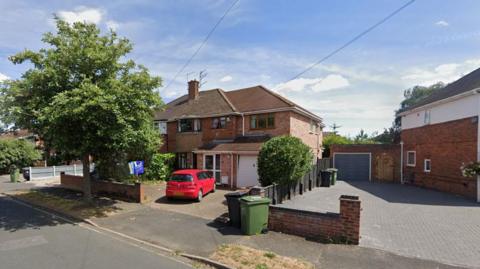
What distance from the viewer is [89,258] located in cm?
624

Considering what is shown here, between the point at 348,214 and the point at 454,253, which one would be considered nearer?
the point at 454,253

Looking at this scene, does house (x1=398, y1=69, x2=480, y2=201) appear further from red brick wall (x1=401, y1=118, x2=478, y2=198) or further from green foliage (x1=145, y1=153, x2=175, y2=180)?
green foliage (x1=145, y1=153, x2=175, y2=180)

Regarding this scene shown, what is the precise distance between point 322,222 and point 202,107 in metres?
15.5

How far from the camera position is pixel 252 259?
6.14m

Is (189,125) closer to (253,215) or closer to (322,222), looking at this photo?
(253,215)

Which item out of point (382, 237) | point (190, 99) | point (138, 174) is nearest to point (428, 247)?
point (382, 237)

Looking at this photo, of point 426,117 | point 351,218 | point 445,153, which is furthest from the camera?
point 426,117

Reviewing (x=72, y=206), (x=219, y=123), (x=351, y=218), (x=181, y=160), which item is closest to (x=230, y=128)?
(x=219, y=123)

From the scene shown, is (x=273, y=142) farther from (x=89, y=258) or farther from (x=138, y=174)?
(x=138, y=174)

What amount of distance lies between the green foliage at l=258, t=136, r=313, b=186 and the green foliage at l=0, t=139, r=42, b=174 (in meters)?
28.3

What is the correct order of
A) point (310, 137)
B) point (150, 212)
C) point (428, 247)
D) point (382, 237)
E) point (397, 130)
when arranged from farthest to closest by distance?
point (397, 130) < point (310, 137) < point (150, 212) < point (382, 237) < point (428, 247)

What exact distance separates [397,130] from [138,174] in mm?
48272

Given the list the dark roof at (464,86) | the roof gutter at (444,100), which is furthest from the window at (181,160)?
the dark roof at (464,86)

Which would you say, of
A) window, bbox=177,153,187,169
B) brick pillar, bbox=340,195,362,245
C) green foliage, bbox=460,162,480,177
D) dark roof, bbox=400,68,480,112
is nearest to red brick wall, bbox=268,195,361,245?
brick pillar, bbox=340,195,362,245
